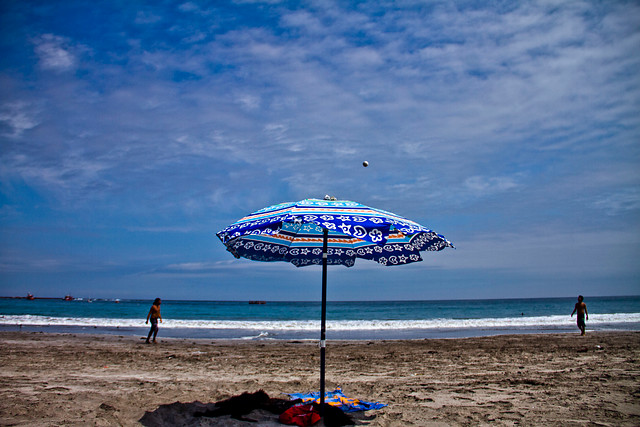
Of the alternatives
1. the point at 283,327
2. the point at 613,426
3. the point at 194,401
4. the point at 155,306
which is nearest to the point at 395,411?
the point at 613,426

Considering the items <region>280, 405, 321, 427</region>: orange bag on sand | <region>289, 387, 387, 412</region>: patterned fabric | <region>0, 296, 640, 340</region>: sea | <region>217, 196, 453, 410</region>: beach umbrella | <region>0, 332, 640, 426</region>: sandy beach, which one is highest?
<region>217, 196, 453, 410</region>: beach umbrella

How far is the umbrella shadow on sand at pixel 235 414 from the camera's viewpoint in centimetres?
466

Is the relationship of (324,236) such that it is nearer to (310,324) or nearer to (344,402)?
(344,402)

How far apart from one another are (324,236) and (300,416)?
2.05 meters

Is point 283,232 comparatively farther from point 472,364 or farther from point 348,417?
point 472,364

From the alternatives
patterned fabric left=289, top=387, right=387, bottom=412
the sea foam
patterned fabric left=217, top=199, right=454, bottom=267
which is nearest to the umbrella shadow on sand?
patterned fabric left=289, top=387, right=387, bottom=412

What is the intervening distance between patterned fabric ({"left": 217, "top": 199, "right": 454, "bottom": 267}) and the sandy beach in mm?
2067

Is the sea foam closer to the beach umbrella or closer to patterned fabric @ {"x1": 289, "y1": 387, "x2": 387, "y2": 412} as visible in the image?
patterned fabric @ {"x1": 289, "y1": 387, "x2": 387, "y2": 412}

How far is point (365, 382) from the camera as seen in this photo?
7.50 meters

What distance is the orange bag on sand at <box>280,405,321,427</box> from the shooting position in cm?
454

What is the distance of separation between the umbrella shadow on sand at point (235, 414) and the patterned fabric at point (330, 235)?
187 centimetres

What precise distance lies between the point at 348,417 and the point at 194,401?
2.29 m

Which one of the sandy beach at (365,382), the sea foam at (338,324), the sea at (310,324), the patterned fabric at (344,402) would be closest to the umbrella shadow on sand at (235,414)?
the sandy beach at (365,382)

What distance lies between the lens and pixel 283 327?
1003 inches
